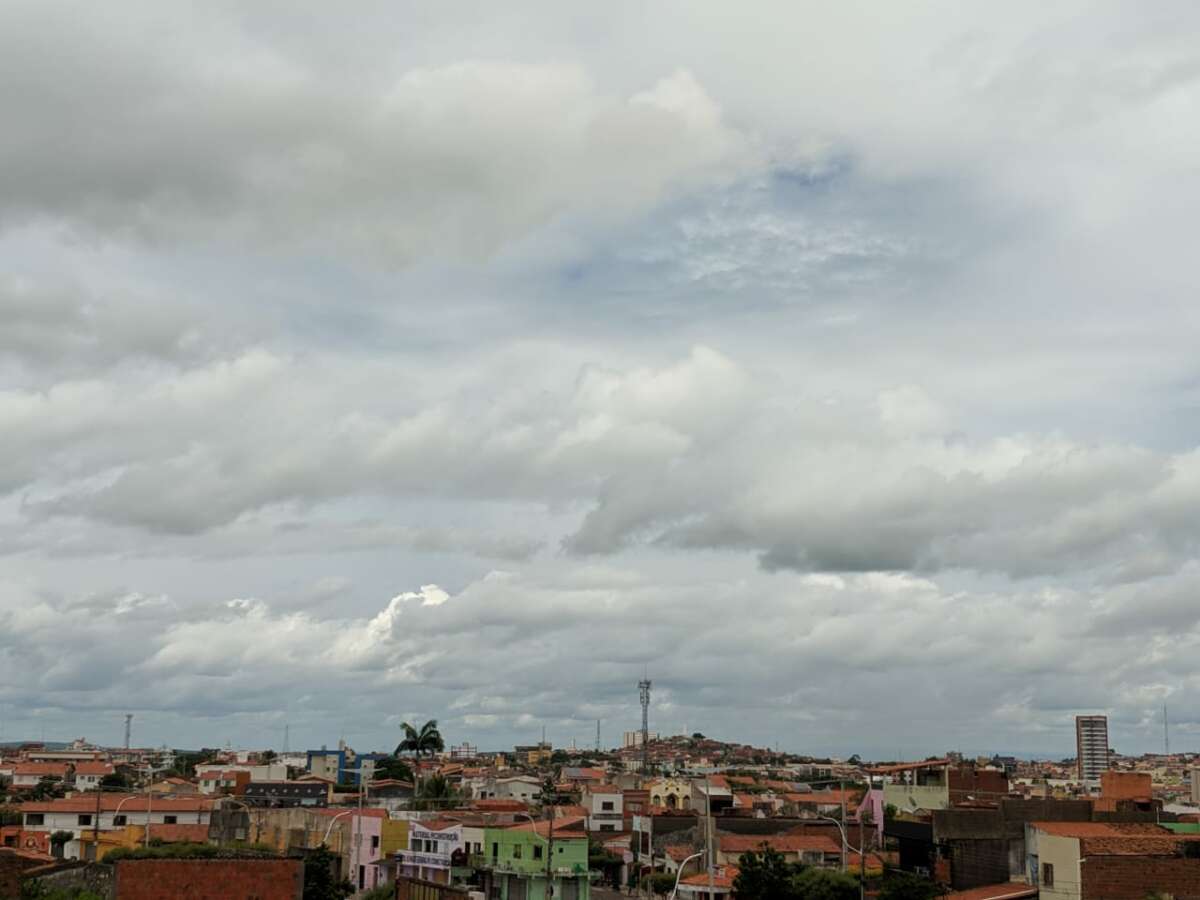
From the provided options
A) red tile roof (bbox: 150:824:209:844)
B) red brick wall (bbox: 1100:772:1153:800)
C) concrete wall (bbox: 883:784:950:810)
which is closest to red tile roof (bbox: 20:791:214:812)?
red tile roof (bbox: 150:824:209:844)

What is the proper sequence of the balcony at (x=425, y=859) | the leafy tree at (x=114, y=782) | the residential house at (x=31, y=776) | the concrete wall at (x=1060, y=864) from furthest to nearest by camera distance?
the residential house at (x=31, y=776)
the leafy tree at (x=114, y=782)
the balcony at (x=425, y=859)
the concrete wall at (x=1060, y=864)

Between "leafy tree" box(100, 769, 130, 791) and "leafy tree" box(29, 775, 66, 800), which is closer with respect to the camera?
"leafy tree" box(29, 775, 66, 800)

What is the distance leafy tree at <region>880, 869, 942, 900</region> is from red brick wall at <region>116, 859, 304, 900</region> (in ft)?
123

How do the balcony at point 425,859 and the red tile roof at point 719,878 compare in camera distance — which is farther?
the balcony at point 425,859

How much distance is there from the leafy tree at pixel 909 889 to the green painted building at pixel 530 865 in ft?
102

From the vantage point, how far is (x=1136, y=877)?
62625 mm

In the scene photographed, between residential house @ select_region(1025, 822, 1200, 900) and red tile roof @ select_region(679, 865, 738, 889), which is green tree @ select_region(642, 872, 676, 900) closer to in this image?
red tile roof @ select_region(679, 865, 738, 889)

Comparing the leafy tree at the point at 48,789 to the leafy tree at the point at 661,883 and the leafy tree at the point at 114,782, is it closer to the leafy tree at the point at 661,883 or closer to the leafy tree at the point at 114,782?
the leafy tree at the point at 114,782

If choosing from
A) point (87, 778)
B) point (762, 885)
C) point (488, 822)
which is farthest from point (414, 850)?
point (87, 778)

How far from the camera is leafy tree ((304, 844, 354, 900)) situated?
8675cm

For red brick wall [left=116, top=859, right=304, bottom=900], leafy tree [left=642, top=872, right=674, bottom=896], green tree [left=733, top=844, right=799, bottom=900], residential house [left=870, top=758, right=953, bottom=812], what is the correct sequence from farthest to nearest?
1. residential house [left=870, top=758, right=953, bottom=812]
2. leafy tree [left=642, top=872, right=674, bottom=896]
3. green tree [left=733, top=844, right=799, bottom=900]
4. red brick wall [left=116, top=859, right=304, bottom=900]

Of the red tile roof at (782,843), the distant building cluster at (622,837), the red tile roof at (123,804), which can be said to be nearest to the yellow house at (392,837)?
the distant building cluster at (622,837)

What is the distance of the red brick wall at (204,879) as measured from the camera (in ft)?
163

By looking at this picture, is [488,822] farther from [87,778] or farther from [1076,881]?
[87,778]
